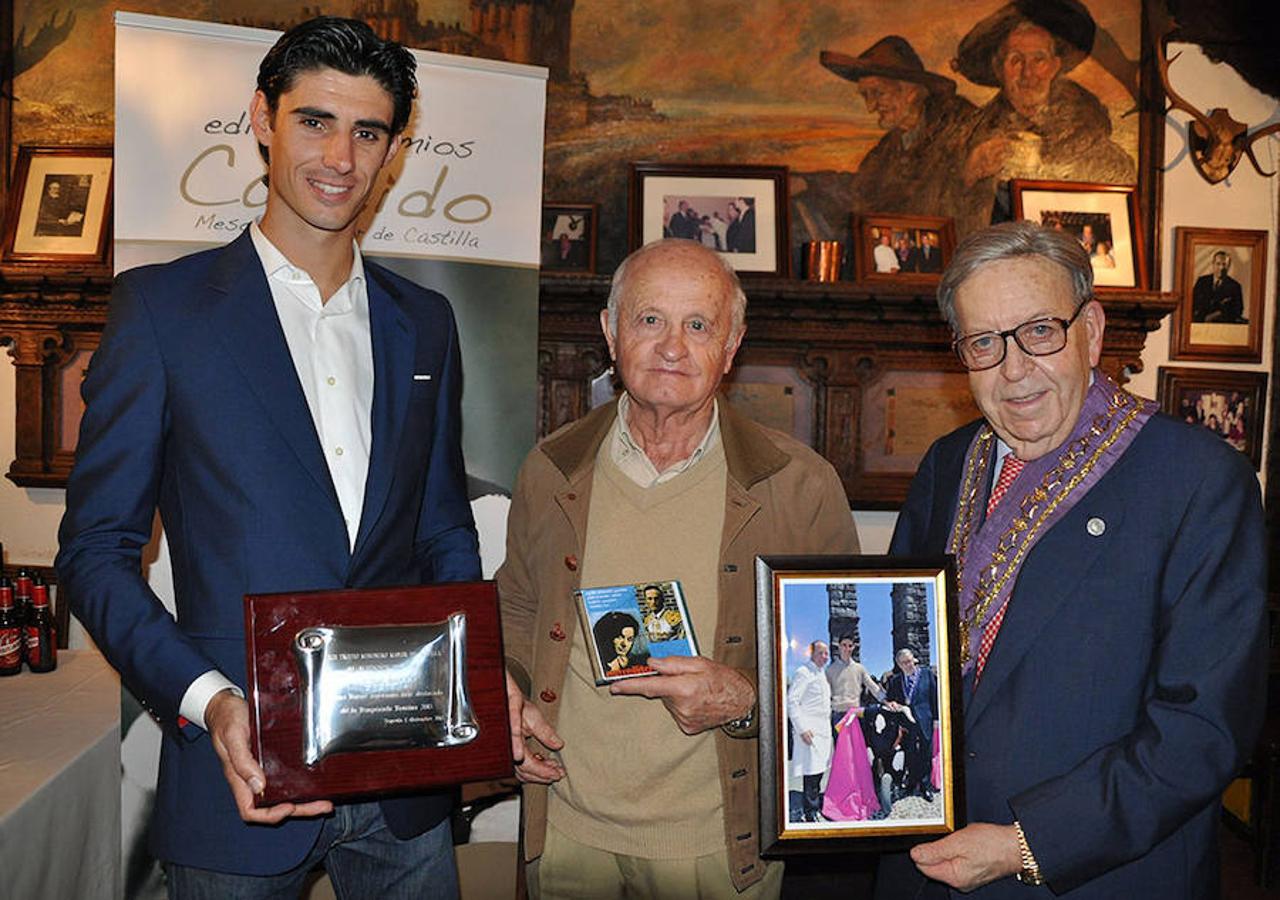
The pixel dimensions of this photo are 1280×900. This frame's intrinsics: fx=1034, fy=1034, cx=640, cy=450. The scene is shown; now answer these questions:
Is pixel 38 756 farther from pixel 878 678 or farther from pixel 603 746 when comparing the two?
pixel 878 678

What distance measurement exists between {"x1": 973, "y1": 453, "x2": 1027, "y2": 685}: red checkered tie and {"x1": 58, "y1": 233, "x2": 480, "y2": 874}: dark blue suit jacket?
1.20m

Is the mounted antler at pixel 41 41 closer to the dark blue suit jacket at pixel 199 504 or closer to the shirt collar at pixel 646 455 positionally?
the dark blue suit jacket at pixel 199 504

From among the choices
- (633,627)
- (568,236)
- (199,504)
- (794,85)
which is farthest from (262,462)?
(794,85)

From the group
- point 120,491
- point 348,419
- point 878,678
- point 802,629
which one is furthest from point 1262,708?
point 120,491

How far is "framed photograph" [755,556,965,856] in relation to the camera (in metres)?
1.91

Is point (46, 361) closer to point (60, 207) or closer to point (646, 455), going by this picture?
point (60, 207)

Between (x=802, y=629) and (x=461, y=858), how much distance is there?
2.60 metres

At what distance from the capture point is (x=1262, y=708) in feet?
6.24

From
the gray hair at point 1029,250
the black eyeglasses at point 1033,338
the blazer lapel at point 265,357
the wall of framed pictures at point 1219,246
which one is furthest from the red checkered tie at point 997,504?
the wall of framed pictures at point 1219,246

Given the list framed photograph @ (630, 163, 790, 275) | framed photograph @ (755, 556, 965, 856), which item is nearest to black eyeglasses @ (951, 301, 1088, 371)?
framed photograph @ (755, 556, 965, 856)

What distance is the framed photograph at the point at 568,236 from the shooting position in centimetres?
551

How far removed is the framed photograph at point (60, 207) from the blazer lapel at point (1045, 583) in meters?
5.12

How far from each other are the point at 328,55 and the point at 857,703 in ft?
5.32

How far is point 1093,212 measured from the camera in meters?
5.66
